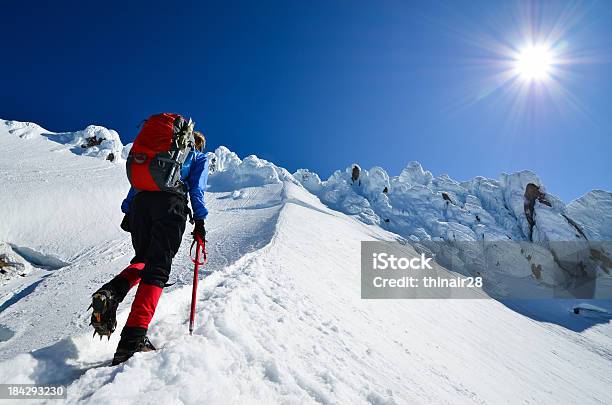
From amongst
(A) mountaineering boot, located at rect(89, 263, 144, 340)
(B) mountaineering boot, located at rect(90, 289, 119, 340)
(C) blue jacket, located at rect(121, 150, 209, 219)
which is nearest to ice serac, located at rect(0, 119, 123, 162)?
(C) blue jacket, located at rect(121, 150, 209, 219)

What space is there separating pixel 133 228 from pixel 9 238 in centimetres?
1245

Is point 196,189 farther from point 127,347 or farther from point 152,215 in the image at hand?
point 127,347

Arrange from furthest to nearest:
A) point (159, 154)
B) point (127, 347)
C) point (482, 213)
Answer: point (482, 213) → point (159, 154) → point (127, 347)

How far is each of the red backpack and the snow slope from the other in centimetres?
137

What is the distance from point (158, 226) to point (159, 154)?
0.65 m

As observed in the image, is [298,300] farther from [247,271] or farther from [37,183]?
[37,183]

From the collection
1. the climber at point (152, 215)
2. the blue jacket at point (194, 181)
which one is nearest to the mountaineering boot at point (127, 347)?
the climber at point (152, 215)

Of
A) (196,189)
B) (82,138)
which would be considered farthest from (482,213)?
(82,138)

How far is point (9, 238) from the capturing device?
1126 cm

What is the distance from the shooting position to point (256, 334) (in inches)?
131

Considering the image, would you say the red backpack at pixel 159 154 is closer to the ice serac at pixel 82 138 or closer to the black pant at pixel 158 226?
the black pant at pixel 158 226

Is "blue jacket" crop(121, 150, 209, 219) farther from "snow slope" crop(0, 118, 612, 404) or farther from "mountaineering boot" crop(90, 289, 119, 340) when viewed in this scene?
"snow slope" crop(0, 118, 612, 404)

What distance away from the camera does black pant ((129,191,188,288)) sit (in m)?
2.69

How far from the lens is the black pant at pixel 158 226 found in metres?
2.69
